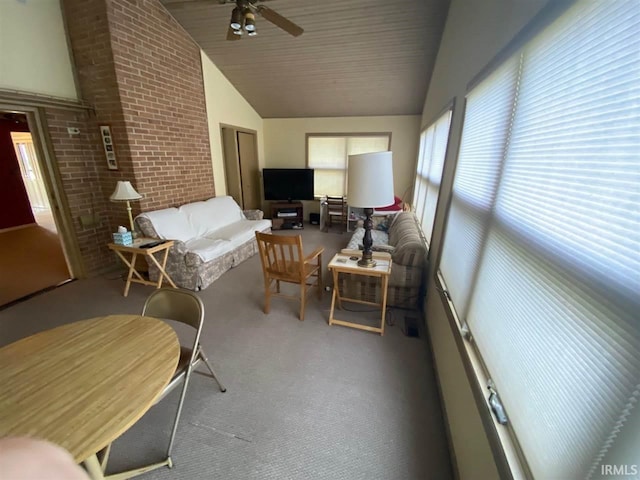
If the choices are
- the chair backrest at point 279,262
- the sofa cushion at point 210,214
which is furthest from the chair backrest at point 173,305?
the sofa cushion at point 210,214

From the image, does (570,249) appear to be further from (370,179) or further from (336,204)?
(336,204)

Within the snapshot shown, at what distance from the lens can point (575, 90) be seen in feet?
2.34

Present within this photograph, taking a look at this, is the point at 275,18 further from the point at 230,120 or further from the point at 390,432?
the point at 390,432

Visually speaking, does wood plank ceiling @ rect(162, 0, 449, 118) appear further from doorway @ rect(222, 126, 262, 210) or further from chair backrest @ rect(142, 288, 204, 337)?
chair backrest @ rect(142, 288, 204, 337)

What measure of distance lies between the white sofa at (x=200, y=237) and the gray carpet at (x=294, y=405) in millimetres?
602

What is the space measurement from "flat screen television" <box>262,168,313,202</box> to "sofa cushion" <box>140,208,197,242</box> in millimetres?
2459

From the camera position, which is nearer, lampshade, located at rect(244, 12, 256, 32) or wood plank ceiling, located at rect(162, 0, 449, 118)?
lampshade, located at rect(244, 12, 256, 32)

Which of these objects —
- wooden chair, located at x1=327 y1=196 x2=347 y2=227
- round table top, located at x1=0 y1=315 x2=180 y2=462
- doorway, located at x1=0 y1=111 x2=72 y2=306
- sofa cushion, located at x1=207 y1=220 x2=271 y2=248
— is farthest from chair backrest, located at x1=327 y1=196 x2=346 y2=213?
round table top, located at x1=0 y1=315 x2=180 y2=462

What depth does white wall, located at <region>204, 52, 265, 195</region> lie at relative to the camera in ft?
13.9

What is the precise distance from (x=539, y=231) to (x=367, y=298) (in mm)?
1987

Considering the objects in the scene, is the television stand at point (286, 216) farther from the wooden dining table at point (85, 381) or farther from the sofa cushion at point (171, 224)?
the wooden dining table at point (85, 381)

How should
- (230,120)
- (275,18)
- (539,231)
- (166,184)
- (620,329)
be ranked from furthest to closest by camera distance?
(230,120), (166,184), (275,18), (539,231), (620,329)

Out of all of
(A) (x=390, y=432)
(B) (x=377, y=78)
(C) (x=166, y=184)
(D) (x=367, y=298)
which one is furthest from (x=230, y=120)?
(A) (x=390, y=432)

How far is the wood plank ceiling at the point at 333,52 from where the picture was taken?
10.0ft
